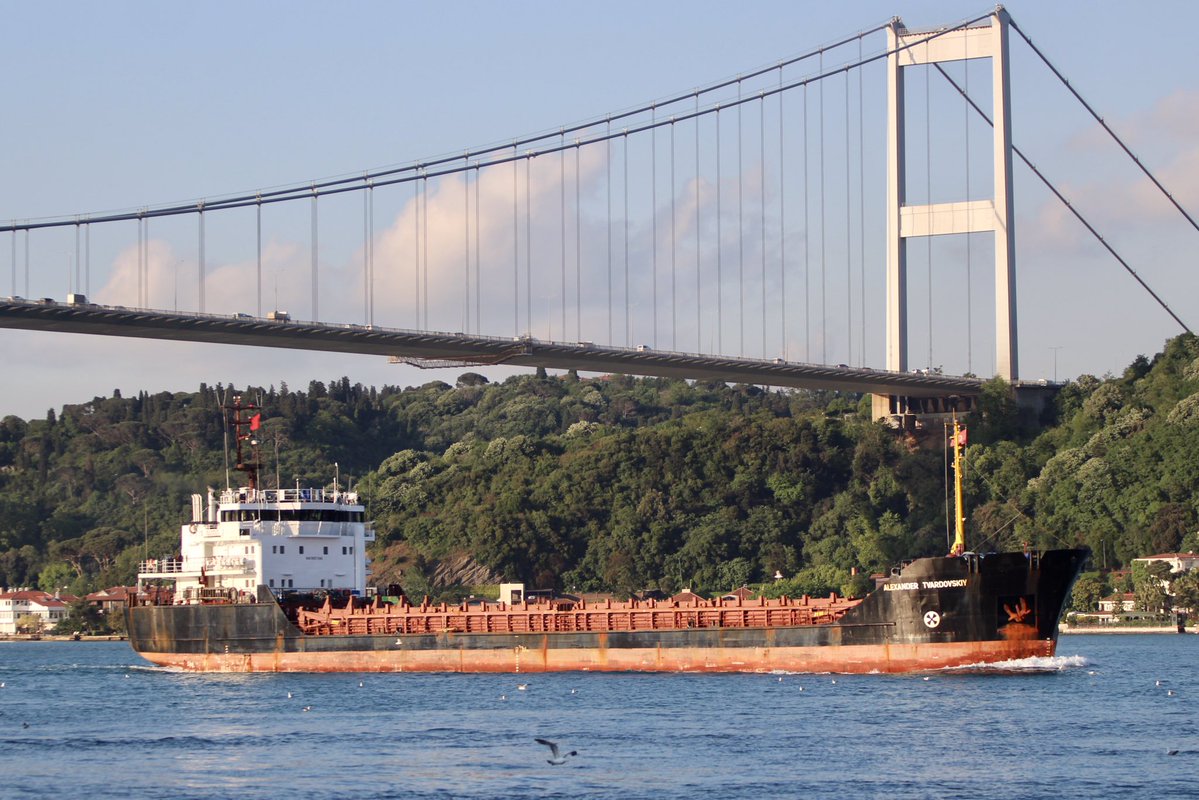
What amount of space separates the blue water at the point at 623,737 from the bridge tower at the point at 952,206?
39.3 meters

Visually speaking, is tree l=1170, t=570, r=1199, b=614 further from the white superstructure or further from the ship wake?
the white superstructure

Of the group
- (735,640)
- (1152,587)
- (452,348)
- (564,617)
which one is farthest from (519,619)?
(1152,587)

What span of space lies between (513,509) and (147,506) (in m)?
36.9

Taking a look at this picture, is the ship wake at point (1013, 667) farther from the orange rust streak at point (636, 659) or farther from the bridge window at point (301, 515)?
the bridge window at point (301, 515)

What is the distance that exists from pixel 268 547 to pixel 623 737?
72.1 feet

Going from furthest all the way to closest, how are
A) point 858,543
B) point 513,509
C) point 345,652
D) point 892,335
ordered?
1. point 513,509
2. point 858,543
3. point 892,335
4. point 345,652

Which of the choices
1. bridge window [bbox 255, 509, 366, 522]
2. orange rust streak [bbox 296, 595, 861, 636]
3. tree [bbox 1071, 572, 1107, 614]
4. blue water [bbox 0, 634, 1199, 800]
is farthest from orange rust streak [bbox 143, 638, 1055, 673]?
tree [bbox 1071, 572, 1107, 614]

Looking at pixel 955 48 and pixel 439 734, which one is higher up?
pixel 955 48

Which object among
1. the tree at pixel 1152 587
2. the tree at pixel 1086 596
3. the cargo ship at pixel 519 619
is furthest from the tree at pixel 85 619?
the tree at pixel 1152 587

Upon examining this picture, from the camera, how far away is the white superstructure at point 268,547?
177 ft

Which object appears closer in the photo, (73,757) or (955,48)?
(73,757)

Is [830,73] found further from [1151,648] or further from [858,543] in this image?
[1151,648]

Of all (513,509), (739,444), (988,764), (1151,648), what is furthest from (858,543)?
(988,764)

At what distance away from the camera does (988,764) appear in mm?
30797
